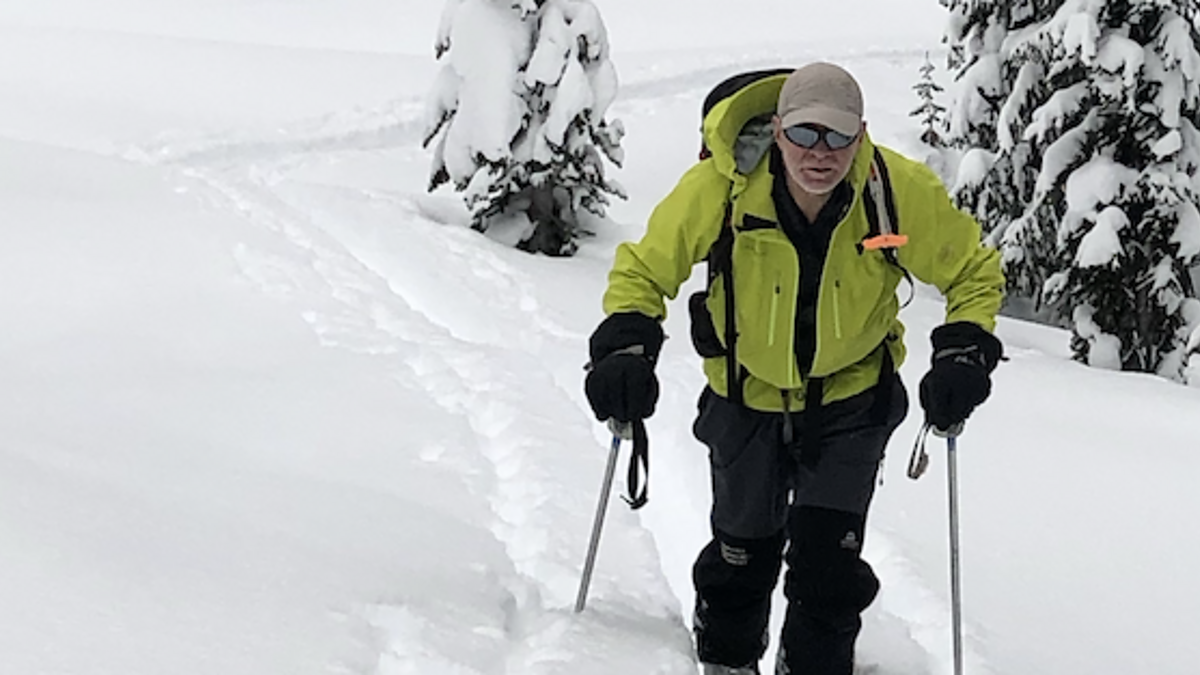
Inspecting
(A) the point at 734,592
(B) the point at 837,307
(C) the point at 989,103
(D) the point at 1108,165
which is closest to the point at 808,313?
(B) the point at 837,307

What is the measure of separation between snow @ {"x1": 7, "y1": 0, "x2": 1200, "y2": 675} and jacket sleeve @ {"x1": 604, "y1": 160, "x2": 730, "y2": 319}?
1.09 metres

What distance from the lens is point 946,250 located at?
3424mm

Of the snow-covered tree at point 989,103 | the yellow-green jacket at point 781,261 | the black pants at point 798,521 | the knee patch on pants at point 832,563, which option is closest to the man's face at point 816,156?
the yellow-green jacket at point 781,261

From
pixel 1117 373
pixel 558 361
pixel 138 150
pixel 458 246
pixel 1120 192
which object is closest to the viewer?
pixel 558 361

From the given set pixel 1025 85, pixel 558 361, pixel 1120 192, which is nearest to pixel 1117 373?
pixel 1120 192

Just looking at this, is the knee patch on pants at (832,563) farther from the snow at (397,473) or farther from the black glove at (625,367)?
the black glove at (625,367)

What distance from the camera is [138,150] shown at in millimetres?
17875

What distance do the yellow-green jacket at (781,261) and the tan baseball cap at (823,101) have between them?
14 cm

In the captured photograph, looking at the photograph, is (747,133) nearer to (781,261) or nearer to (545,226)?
(781,261)

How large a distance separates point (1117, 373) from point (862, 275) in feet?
20.8

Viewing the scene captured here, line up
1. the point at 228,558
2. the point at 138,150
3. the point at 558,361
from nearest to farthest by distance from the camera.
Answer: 1. the point at 228,558
2. the point at 558,361
3. the point at 138,150

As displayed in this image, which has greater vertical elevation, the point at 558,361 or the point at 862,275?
the point at 862,275

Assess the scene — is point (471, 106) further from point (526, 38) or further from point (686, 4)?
point (686, 4)

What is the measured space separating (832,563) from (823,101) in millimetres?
1322
